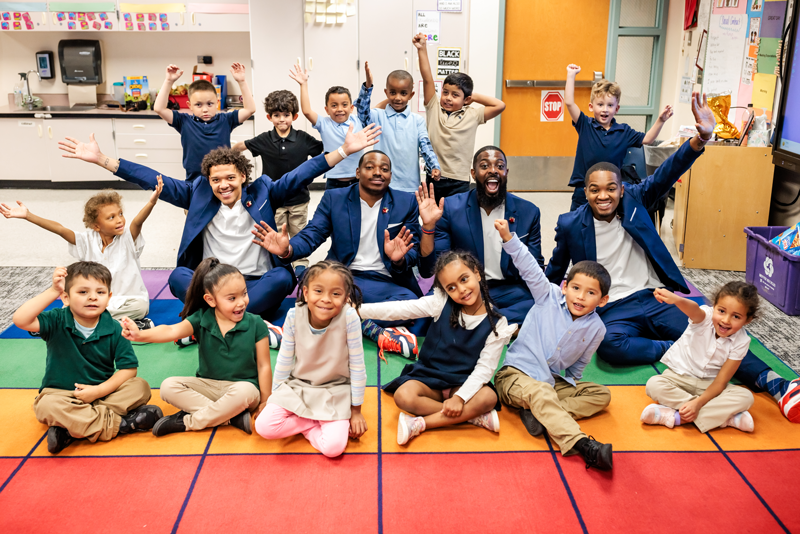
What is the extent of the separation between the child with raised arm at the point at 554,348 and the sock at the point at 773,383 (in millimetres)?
713

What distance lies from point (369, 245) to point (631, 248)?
1359mm

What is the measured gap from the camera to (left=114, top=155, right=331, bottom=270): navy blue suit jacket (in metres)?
3.46

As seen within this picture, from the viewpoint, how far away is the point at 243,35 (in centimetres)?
708

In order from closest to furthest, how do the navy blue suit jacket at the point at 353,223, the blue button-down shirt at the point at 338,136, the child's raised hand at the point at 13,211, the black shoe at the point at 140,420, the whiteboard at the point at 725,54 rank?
the black shoe at the point at 140,420, the child's raised hand at the point at 13,211, the navy blue suit jacket at the point at 353,223, the blue button-down shirt at the point at 338,136, the whiteboard at the point at 725,54

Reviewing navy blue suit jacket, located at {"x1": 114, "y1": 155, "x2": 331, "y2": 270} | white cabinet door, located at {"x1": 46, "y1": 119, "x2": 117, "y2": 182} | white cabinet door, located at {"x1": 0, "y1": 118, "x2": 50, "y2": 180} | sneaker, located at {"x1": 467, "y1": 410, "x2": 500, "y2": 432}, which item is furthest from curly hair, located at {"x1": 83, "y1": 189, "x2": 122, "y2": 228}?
white cabinet door, located at {"x1": 0, "y1": 118, "x2": 50, "y2": 180}

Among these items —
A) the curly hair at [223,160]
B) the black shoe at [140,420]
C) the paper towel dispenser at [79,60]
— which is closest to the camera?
the black shoe at [140,420]

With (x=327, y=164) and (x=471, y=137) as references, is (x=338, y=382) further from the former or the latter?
(x=471, y=137)

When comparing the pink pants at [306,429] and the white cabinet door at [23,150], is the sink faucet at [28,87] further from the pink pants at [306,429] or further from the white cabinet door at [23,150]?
the pink pants at [306,429]

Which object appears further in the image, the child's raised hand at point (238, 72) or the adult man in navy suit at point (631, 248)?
the child's raised hand at point (238, 72)

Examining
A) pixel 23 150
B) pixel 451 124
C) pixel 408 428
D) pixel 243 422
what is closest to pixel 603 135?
pixel 451 124

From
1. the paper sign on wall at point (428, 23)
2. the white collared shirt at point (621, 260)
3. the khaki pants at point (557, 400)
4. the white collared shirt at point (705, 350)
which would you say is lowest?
the khaki pants at point (557, 400)

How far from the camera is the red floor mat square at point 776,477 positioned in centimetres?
216

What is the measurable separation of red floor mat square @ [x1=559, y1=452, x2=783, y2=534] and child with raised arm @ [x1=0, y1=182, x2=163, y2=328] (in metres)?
2.32

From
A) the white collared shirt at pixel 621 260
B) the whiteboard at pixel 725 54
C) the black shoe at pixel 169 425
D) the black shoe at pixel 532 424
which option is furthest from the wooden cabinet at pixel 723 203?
the black shoe at pixel 169 425
